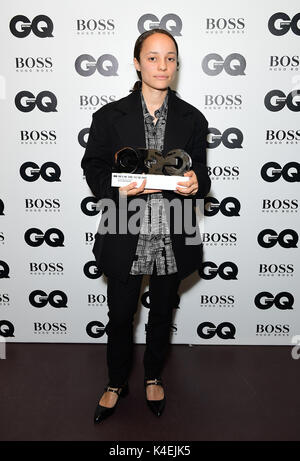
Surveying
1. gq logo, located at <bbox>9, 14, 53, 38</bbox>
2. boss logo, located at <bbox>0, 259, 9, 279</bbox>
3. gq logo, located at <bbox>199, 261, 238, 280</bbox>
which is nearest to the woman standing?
gq logo, located at <bbox>199, 261, 238, 280</bbox>

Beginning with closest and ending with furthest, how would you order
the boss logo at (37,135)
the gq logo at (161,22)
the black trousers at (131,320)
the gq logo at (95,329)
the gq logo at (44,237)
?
the black trousers at (131,320)
the gq logo at (161,22)
the boss logo at (37,135)
the gq logo at (44,237)
the gq logo at (95,329)

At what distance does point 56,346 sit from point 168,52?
1696mm

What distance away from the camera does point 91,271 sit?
2.30 metres

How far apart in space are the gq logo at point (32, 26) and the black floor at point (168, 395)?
167 cm

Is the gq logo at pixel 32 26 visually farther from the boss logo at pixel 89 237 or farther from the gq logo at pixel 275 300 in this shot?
the gq logo at pixel 275 300

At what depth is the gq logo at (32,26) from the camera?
199 centimetres

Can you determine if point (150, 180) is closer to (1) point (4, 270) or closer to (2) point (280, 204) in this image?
(2) point (280, 204)

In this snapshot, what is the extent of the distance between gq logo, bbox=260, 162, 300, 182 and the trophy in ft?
2.82

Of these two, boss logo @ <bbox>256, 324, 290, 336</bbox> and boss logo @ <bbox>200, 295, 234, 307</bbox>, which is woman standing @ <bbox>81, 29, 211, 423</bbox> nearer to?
boss logo @ <bbox>200, 295, 234, 307</bbox>

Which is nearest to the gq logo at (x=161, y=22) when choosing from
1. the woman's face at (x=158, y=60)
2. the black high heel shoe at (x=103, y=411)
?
the woman's face at (x=158, y=60)

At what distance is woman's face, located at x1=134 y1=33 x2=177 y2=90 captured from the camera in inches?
56.9

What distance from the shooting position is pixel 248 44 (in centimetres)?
201
